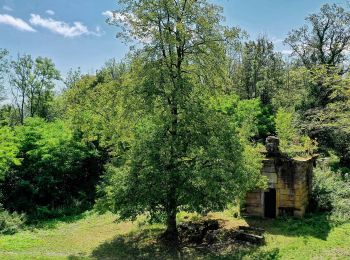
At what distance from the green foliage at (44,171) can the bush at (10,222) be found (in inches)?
85.1

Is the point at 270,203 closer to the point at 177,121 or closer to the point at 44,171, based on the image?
the point at 177,121

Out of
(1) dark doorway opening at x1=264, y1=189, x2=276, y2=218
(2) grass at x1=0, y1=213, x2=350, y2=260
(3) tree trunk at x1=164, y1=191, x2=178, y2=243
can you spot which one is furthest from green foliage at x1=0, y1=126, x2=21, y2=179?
(1) dark doorway opening at x1=264, y1=189, x2=276, y2=218

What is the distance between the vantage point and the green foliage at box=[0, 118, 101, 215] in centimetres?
2742

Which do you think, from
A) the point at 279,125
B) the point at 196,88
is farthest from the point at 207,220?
the point at 279,125

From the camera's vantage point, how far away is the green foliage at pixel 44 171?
27422 mm

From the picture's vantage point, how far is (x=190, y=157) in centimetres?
1797

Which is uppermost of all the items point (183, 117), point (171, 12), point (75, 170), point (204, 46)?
point (171, 12)

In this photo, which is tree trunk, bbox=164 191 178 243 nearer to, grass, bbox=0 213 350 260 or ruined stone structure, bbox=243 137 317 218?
grass, bbox=0 213 350 260

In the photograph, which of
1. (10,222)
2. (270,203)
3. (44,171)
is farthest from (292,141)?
(10,222)

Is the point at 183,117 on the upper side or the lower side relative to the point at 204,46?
lower

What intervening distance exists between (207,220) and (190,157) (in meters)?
5.68

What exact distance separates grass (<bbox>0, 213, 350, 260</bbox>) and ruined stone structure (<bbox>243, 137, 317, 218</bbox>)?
32.0 inches

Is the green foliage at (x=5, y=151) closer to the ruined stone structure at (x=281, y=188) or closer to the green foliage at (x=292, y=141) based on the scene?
the ruined stone structure at (x=281, y=188)

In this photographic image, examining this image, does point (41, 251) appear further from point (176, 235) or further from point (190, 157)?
point (190, 157)
